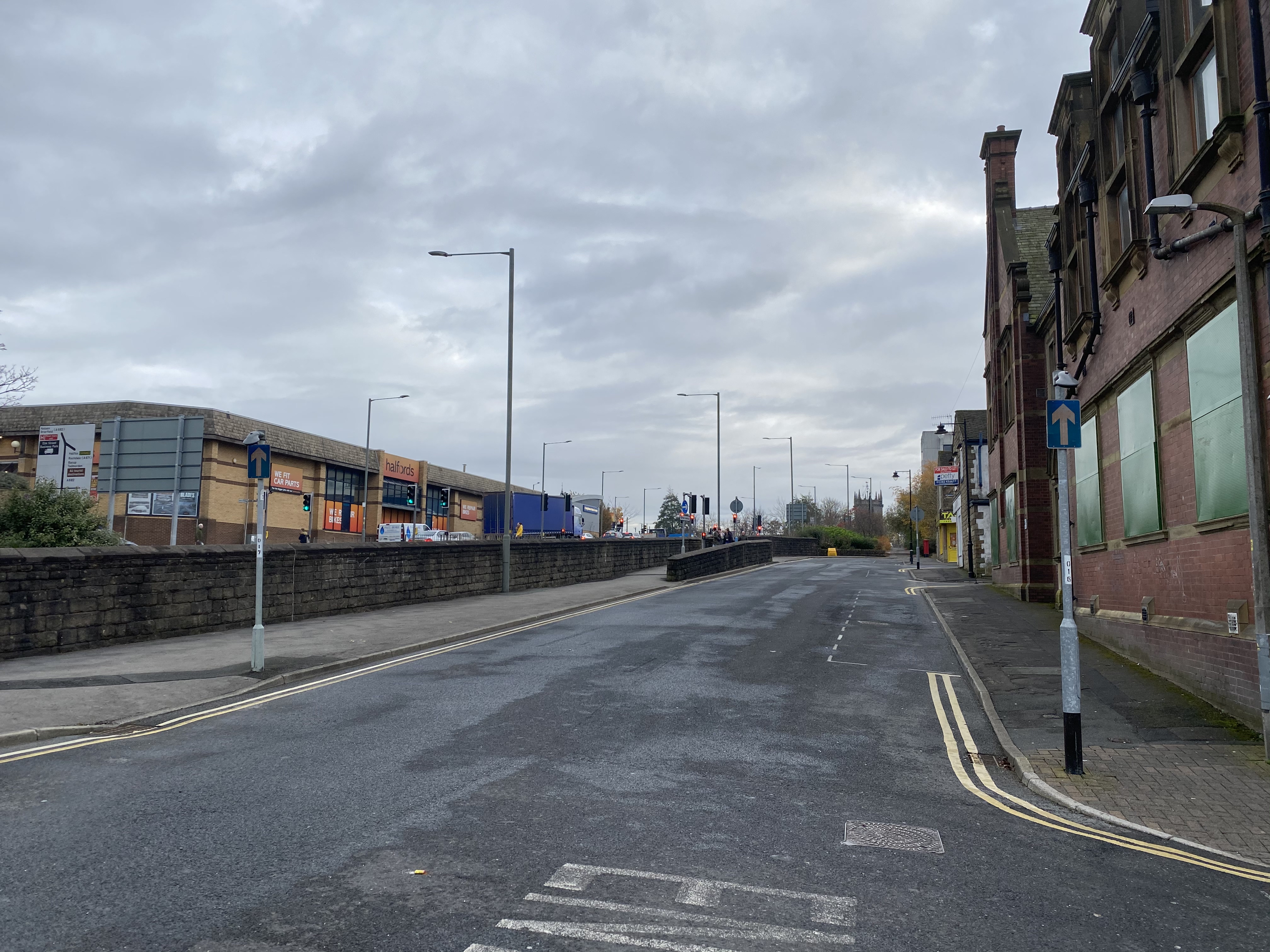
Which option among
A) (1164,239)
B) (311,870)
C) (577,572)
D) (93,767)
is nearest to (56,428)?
A: (577,572)

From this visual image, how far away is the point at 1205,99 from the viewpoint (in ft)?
38.2

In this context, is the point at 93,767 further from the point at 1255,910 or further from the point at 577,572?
the point at 577,572

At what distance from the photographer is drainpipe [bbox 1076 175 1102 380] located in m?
17.3

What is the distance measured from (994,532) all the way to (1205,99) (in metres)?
26.4

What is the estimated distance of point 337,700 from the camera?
1124cm

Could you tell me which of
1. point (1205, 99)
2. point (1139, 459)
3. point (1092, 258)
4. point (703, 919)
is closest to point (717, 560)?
point (1092, 258)

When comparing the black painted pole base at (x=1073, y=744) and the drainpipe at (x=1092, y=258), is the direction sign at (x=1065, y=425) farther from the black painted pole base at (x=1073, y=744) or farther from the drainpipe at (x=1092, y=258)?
the drainpipe at (x=1092, y=258)

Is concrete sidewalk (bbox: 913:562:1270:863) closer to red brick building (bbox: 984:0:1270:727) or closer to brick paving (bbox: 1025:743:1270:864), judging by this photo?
brick paving (bbox: 1025:743:1270:864)

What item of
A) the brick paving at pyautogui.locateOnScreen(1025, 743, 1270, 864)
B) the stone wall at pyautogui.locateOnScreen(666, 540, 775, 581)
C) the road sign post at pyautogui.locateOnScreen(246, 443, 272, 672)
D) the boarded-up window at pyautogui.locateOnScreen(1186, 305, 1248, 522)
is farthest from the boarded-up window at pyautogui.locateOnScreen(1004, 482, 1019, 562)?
the road sign post at pyautogui.locateOnScreen(246, 443, 272, 672)

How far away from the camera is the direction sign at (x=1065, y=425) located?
30.3 feet

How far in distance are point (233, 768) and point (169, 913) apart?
334 cm

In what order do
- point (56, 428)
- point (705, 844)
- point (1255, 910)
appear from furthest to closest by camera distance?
point (56, 428) < point (705, 844) < point (1255, 910)

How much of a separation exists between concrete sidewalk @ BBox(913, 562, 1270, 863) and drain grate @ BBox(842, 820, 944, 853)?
1.87m

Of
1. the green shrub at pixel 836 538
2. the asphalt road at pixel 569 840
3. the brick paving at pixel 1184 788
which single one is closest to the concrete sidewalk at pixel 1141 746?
the brick paving at pixel 1184 788
